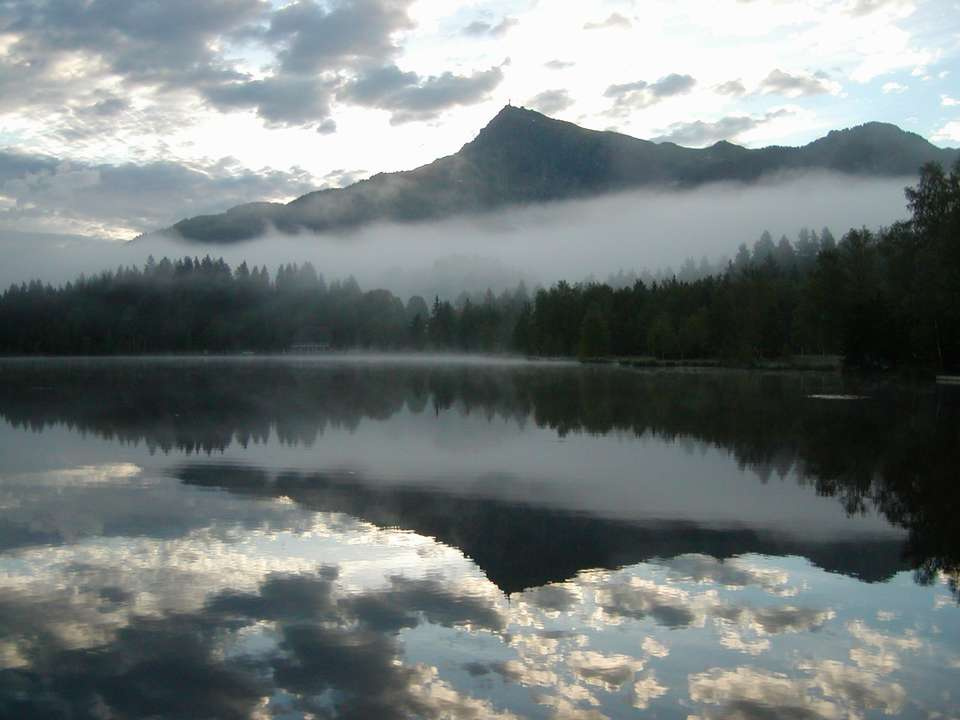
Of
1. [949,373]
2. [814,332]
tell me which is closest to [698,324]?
[814,332]

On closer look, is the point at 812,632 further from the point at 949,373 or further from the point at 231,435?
the point at 949,373

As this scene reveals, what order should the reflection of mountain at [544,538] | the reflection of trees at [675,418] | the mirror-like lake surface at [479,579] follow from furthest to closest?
the reflection of trees at [675,418] < the reflection of mountain at [544,538] < the mirror-like lake surface at [479,579]

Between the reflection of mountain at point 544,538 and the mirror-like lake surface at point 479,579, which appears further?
the reflection of mountain at point 544,538

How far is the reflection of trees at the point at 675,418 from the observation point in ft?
74.3

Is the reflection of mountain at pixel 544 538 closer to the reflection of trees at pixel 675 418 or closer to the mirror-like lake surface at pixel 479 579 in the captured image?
the mirror-like lake surface at pixel 479 579

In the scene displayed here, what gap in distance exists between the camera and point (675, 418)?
133ft

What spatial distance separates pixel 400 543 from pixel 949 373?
74.8m

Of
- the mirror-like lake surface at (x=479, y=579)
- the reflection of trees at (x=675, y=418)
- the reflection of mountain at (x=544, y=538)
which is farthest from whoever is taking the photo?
the reflection of trees at (x=675, y=418)

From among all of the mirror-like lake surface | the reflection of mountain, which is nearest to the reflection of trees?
the mirror-like lake surface

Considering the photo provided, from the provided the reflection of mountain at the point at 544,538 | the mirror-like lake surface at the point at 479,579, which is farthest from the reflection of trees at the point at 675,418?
the reflection of mountain at the point at 544,538

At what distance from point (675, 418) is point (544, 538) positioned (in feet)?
83.6

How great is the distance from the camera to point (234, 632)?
36.6ft

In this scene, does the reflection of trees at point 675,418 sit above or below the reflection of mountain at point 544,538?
below

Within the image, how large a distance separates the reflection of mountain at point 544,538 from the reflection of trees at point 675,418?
145cm
